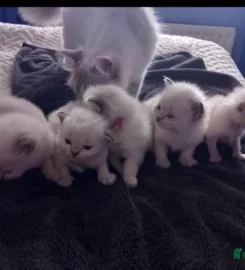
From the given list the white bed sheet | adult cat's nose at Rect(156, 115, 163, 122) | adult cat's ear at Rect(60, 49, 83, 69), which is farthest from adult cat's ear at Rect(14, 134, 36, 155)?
the white bed sheet

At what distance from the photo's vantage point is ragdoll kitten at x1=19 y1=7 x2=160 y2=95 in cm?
130

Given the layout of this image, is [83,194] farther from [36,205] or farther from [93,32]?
[93,32]

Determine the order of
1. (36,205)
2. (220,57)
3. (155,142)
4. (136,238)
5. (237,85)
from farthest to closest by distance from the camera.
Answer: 1. (220,57)
2. (237,85)
3. (155,142)
4. (36,205)
5. (136,238)

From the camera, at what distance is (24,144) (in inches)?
38.1

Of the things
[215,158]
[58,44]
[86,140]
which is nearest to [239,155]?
[215,158]

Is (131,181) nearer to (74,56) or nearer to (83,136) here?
(83,136)

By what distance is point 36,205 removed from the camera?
2.86 ft

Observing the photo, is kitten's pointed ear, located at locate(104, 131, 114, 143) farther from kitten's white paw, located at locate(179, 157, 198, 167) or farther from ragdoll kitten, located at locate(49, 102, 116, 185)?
kitten's white paw, located at locate(179, 157, 198, 167)

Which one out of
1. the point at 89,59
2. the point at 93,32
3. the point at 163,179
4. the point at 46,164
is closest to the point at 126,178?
the point at 163,179

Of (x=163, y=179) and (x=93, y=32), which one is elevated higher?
(x=93, y=32)

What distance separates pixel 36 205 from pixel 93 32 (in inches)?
31.3

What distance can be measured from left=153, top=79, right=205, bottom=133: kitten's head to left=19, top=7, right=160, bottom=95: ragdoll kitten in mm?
307

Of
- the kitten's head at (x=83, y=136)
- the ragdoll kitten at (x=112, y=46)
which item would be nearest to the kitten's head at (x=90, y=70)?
the ragdoll kitten at (x=112, y=46)

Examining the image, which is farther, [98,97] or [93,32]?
[93,32]
